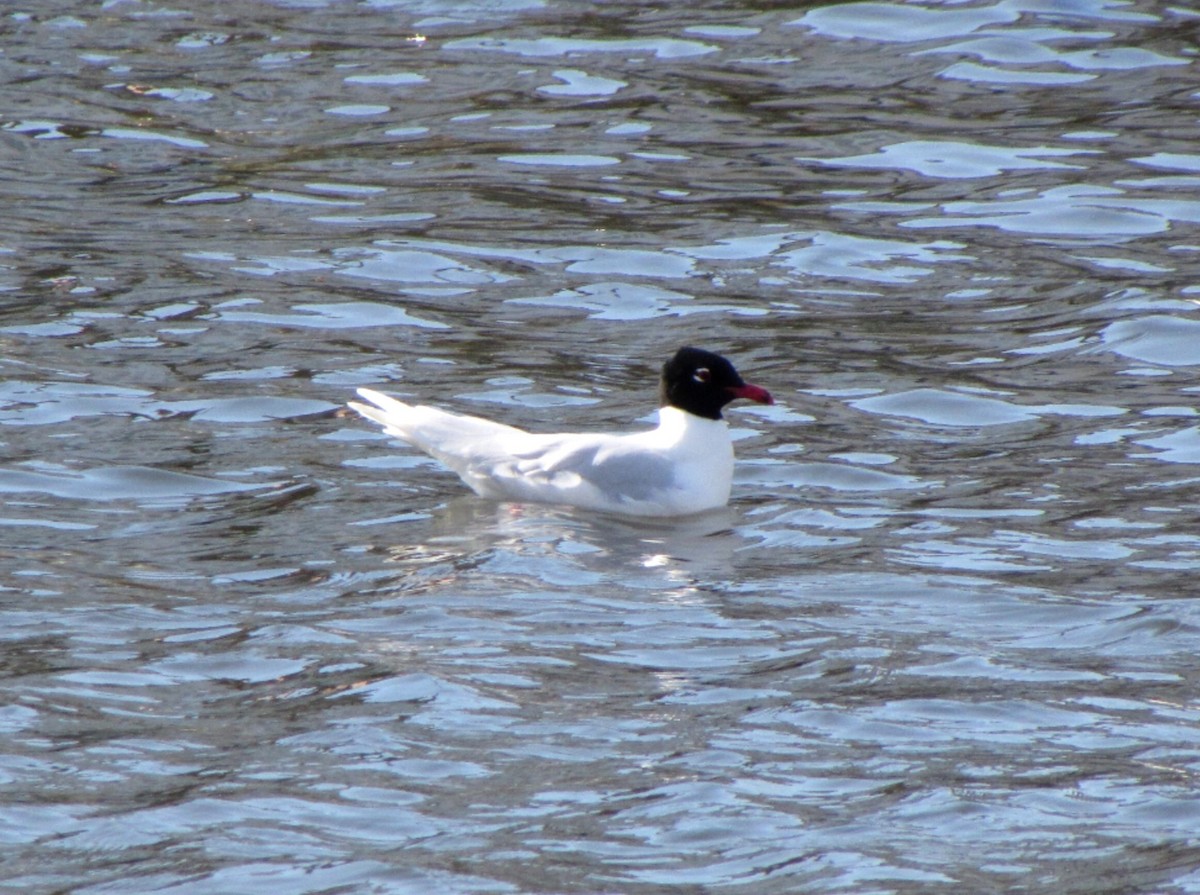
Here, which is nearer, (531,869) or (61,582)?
(531,869)

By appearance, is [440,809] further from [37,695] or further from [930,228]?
[930,228]

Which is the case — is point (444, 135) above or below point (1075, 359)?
above

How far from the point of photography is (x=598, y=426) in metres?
11.1

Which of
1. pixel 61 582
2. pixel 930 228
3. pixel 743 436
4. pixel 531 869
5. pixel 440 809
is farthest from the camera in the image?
pixel 930 228

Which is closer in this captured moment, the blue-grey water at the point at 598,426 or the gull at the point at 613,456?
the blue-grey water at the point at 598,426

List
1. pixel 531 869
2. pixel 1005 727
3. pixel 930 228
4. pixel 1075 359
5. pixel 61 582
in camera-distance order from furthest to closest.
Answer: pixel 930 228 → pixel 1075 359 → pixel 61 582 → pixel 1005 727 → pixel 531 869

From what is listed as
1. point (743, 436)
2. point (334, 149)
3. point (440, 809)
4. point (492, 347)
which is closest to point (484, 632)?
point (440, 809)

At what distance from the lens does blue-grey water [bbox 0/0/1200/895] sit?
625 centimetres

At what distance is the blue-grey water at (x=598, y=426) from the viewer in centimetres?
625

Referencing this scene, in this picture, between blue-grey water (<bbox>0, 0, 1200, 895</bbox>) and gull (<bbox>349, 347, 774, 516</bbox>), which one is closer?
blue-grey water (<bbox>0, 0, 1200, 895</bbox>)

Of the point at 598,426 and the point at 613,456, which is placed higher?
the point at 613,456

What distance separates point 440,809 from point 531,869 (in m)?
0.49

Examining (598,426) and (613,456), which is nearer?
(613,456)

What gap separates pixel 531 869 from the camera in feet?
19.3
